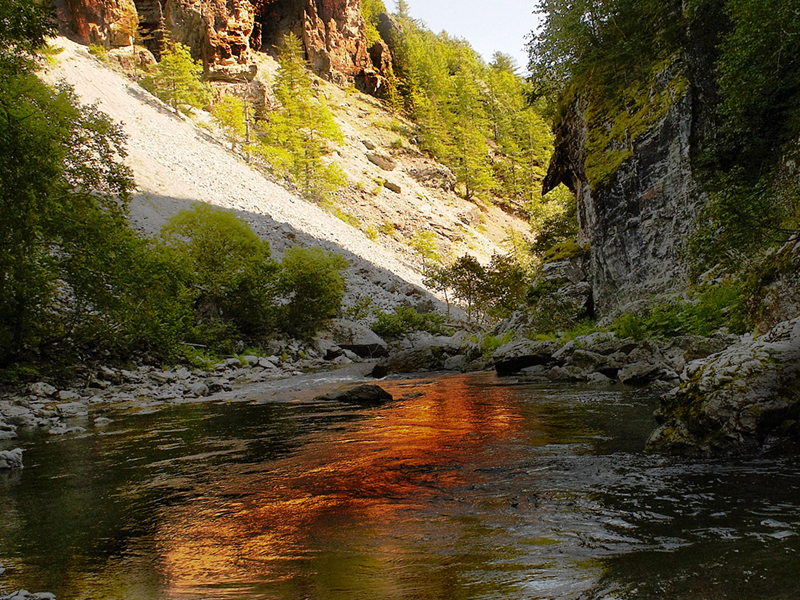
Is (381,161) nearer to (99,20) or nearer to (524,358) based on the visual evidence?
(99,20)

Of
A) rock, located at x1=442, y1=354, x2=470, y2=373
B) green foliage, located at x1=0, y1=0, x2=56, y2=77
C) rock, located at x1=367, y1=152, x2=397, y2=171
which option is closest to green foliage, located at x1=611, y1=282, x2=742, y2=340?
rock, located at x1=442, y1=354, x2=470, y2=373

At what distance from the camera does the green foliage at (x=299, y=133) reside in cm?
5391

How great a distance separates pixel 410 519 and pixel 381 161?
2539 inches

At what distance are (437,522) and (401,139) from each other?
73421 mm

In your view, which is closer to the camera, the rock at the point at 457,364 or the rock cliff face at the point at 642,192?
the rock cliff face at the point at 642,192

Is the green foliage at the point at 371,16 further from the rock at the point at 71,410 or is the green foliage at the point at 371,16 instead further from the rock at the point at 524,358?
the rock at the point at 71,410

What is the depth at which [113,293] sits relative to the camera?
13039 mm

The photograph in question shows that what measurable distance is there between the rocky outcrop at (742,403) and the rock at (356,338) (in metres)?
21.5

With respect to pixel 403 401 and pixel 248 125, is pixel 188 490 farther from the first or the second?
pixel 248 125

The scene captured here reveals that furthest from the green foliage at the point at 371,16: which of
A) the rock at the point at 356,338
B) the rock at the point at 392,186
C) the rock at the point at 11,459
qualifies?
the rock at the point at 11,459

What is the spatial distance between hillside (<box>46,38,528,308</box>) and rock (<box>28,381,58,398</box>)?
58.1 feet

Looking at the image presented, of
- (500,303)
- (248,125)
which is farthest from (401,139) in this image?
(500,303)

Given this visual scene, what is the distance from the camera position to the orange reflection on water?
309 centimetres

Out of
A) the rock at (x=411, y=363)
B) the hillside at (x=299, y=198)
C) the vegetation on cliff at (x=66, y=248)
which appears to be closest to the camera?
the vegetation on cliff at (x=66, y=248)
